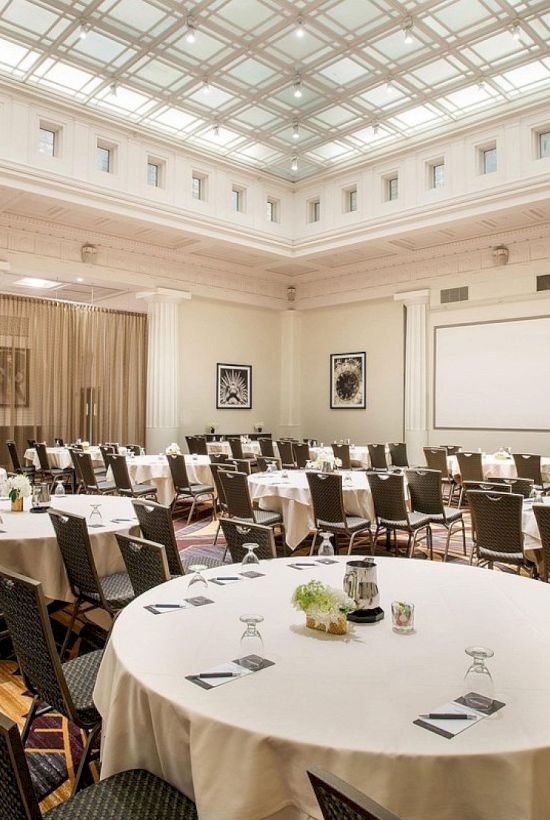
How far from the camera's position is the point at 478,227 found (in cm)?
1099

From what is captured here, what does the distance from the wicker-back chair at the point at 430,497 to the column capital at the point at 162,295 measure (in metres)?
8.00

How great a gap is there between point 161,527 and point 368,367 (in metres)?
10.7

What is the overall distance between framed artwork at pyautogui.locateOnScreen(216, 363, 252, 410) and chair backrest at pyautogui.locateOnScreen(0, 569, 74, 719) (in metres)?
11.7

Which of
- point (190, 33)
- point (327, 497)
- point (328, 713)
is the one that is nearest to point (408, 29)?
point (190, 33)

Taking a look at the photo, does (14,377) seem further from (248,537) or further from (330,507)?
(248,537)

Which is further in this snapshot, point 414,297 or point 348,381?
point 348,381

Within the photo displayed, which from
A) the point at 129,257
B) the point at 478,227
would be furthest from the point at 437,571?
the point at 129,257

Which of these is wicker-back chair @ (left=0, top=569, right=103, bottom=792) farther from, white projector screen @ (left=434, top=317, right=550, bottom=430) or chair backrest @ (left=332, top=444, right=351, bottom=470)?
white projector screen @ (left=434, top=317, right=550, bottom=430)

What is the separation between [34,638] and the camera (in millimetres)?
2150

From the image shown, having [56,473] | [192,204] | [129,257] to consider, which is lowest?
[56,473]

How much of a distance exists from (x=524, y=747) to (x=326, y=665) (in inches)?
22.2

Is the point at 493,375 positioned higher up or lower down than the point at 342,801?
higher up

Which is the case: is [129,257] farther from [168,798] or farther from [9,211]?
[168,798]

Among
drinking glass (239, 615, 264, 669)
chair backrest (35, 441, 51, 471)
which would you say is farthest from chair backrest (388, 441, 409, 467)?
drinking glass (239, 615, 264, 669)
